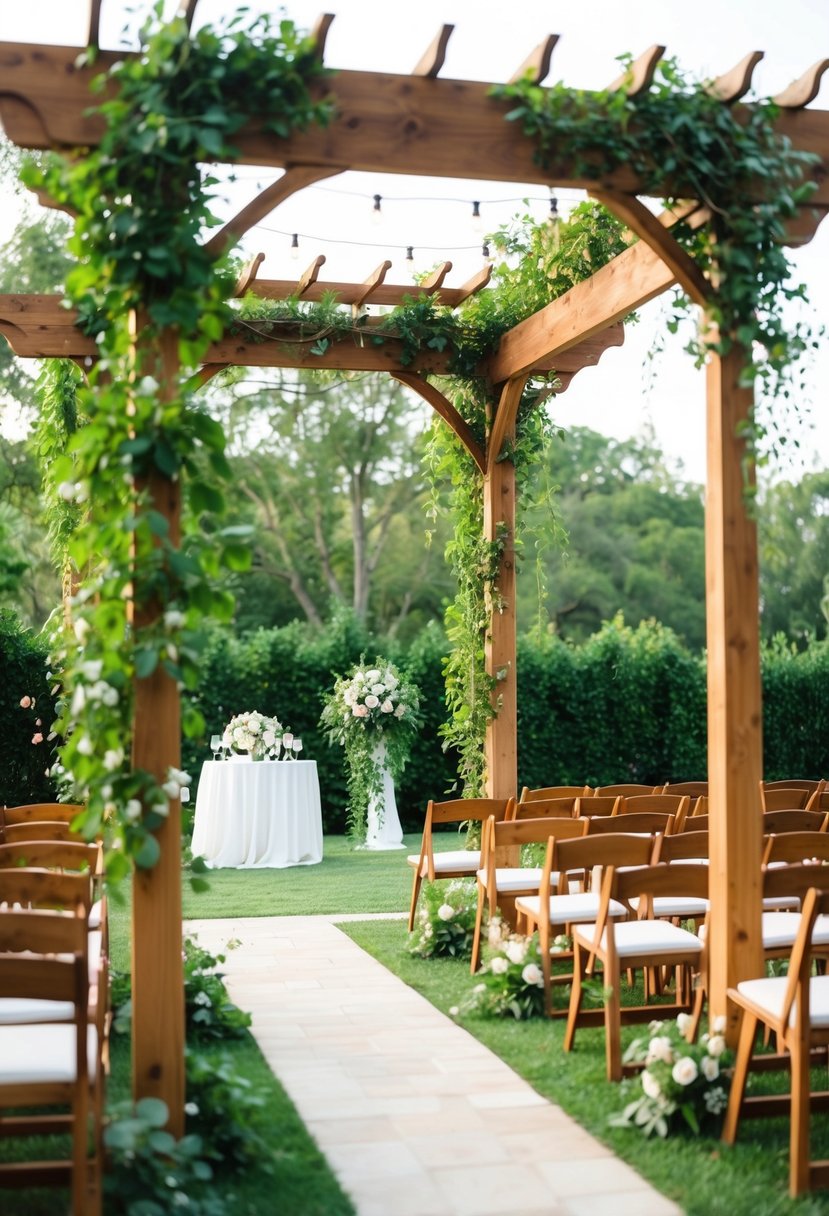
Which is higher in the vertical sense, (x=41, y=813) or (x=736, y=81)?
(x=736, y=81)

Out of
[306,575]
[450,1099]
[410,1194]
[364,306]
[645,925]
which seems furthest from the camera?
[306,575]

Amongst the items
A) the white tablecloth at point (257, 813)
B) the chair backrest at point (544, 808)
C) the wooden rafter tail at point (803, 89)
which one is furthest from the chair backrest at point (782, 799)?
the white tablecloth at point (257, 813)

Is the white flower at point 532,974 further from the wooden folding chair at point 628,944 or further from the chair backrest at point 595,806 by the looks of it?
the chair backrest at point 595,806

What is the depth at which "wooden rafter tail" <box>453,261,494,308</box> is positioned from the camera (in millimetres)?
7215

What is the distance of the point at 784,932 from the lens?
475 cm

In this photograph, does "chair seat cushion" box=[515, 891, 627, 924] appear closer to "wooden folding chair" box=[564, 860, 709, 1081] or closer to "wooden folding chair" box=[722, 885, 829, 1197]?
"wooden folding chair" box=[564, 860, 709, 1081]

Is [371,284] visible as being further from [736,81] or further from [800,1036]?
[800,1036]

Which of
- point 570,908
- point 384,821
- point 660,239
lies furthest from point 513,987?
point 384,821

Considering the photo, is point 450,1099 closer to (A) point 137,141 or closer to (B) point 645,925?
(B) point 645,925

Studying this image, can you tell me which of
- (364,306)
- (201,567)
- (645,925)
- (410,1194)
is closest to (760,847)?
(645,925)

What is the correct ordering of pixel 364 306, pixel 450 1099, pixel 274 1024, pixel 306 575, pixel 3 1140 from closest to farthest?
pixel 3 1140 < pixel 450 1099 < pixel 274 1024 < pixel 364 306 < pixel 306 575

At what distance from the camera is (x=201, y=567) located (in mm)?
3645

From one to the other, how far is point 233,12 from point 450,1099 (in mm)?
→ 3448

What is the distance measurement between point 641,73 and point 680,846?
2791 millimetres
